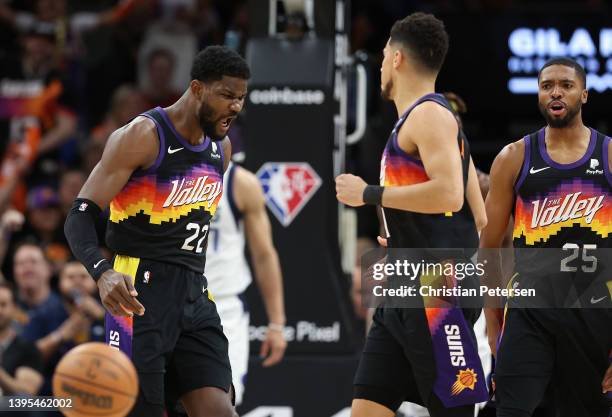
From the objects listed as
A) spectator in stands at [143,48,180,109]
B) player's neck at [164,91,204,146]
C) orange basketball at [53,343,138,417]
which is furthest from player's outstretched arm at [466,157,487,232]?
spectator in stands at [143,48,180,109]

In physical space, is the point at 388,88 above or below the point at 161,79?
above

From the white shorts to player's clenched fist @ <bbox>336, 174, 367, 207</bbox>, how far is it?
2389 millimetres

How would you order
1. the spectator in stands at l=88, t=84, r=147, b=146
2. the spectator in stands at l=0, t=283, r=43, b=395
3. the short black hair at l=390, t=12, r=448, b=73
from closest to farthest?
the short black hair at l=390, t=12, r=448, b=73 < the spectator in stands at l=0, t=283, r=43, b=395 < the spectator in stands at l=88, t=84, r=147, b=146

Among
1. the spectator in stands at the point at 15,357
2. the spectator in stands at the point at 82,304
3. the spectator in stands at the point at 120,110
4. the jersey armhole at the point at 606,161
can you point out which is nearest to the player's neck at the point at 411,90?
Answer: the jersey armhole at the point at 606,161

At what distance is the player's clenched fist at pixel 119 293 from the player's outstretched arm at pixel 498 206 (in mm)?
1802

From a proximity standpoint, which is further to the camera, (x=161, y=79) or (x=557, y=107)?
(x=161, y=79)

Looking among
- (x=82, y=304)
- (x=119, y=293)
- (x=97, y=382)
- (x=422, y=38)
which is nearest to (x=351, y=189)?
(x=422, y=38)

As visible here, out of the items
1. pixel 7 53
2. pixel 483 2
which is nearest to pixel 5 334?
pixel 7 53

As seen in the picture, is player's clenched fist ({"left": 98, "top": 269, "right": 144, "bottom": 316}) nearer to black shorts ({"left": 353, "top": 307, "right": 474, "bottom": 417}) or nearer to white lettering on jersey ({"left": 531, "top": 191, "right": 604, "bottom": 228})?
black shorts ({"left": 353, "top": 307, "right": 474, "bottom": 417})

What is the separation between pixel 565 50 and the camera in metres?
11.7

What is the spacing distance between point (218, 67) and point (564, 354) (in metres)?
2.13

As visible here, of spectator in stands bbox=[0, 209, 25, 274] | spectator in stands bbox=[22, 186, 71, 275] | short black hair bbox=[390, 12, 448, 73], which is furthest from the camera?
spectator in stands bbox=[22, 186, 71, 275]

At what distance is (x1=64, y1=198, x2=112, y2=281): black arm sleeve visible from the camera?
5.74 metres

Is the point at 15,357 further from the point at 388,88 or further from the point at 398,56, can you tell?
the point at 398,56
